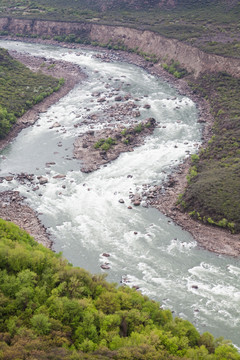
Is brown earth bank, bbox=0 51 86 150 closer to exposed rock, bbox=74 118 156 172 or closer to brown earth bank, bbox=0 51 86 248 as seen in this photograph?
brown earth bank, bbox=0 51 86 248

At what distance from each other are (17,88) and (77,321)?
74469 mm

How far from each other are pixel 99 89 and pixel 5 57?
2813 cm

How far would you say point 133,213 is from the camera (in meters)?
60.1

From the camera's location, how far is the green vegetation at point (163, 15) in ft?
364

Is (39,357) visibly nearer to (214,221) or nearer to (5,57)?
(214,221)

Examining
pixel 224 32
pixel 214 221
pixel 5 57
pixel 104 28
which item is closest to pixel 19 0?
pixel 104 28

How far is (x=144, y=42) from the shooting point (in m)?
123

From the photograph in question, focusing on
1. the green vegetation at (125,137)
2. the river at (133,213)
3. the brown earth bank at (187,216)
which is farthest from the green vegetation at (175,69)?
the green vegetation at (125,137)

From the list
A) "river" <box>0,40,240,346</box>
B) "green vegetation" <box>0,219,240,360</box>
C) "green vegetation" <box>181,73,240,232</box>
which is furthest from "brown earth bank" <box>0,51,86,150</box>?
"green vegetation" <box>0,219,240,360</box>

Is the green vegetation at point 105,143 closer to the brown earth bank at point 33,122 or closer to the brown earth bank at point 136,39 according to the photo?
the brown earth bank at point 33,122

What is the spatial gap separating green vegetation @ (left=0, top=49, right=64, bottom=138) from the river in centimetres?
447

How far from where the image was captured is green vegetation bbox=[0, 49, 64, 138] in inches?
3371

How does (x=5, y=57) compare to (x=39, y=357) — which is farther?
(x=5, y=57)

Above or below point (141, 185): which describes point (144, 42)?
above
